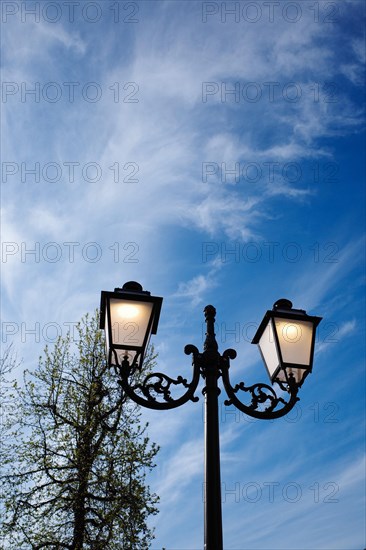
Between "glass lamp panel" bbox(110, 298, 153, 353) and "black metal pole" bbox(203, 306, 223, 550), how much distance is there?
0.67 m

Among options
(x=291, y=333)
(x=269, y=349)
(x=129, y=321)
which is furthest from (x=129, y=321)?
(x=291, y=333)

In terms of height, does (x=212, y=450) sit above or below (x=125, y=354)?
below

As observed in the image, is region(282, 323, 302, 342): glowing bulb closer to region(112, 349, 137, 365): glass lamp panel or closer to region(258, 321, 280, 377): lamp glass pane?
region(258, 321, 280, 377): lamp glass pane

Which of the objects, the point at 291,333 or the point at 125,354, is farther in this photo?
the point at 291,333

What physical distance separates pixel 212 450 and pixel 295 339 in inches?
60.1

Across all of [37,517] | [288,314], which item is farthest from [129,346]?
[37,517]

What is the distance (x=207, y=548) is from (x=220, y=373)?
162cm

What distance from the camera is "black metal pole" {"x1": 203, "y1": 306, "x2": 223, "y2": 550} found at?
428 cm

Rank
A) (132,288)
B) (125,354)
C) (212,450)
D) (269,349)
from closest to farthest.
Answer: (212,450), (125,354), (132,288), (269,349)

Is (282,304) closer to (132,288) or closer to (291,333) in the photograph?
(291,333)

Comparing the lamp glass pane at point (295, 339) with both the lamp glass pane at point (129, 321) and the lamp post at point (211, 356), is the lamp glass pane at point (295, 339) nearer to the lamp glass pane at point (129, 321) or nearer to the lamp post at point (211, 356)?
the lamp post at point (211, 356)

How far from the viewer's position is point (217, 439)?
474 centimetres

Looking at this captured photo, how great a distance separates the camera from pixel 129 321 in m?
5.17

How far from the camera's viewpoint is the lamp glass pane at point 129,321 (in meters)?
5.11
